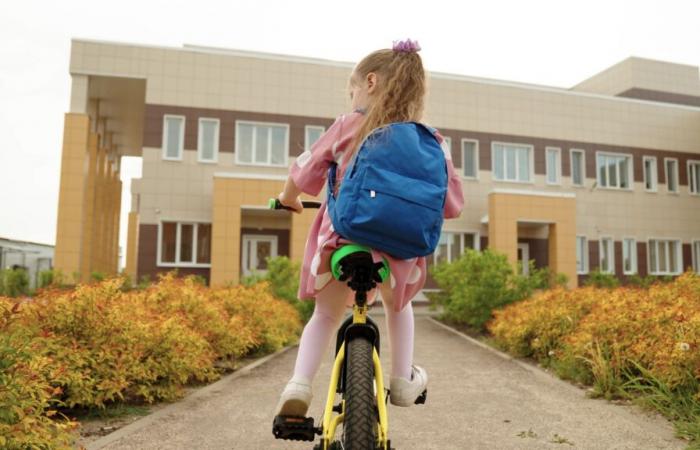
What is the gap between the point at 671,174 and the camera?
27.5m

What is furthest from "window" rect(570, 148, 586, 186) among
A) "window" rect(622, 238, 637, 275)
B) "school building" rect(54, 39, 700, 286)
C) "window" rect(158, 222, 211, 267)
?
"window" rect(158, 222, 211, 267)

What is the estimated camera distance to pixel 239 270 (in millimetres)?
21000

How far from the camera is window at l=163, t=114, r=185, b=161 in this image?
2080cm

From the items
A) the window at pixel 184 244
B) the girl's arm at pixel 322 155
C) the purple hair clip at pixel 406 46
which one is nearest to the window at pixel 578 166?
the window at pixel 184 244

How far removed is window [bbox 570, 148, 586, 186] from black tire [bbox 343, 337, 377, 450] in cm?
2541

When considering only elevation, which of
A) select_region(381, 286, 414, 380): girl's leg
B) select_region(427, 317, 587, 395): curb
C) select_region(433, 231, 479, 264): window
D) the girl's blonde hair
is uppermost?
select_region(433, 231, 479, 264): window

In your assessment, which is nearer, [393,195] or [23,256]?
[393,195]

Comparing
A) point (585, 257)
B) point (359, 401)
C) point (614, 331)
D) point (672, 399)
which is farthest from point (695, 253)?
point (359, 401)

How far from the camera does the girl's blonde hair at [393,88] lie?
2.46m

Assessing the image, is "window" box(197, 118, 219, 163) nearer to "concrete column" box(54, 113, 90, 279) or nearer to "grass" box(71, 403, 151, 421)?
"concrete column" box(54, 113, 90, 279)

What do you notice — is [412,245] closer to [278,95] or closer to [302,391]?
[302,391]

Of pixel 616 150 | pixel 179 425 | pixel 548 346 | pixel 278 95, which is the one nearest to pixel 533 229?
pixel 616 150

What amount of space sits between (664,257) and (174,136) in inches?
898

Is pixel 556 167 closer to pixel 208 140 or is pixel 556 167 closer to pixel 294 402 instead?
pixel 208 140
